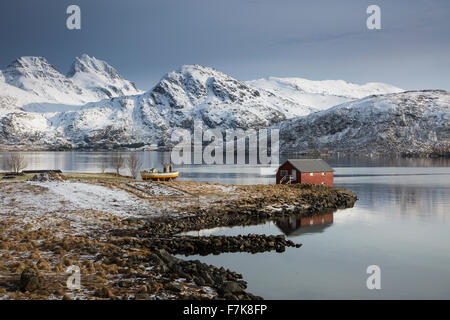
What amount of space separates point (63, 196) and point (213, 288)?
28.1 metres

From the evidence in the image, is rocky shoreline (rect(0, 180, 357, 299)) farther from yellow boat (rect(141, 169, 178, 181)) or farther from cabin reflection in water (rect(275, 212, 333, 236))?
yellow boat (rect(141, 169, 178, 181))

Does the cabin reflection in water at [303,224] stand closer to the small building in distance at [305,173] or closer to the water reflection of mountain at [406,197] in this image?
the water reflection of mountain at [406,197]

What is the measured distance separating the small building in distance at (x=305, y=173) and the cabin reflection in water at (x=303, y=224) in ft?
66.1

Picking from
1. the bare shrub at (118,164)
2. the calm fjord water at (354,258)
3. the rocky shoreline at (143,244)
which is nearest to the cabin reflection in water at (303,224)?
the calm fjord water at (354,258)

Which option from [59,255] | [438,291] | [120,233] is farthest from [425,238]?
[59,255]

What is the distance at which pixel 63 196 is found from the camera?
144 ft

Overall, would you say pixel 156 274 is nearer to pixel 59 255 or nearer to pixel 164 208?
pixel 59 255

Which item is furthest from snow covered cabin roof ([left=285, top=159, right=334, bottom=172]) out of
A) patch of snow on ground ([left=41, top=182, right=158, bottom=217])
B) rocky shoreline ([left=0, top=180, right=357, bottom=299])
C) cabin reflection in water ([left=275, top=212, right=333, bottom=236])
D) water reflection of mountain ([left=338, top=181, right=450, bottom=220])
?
patch of snow on ground ([left=41, top=182, right=158, bottom=217])

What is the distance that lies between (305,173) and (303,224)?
2597 centimetres

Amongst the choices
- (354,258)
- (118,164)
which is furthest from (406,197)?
(118,164)

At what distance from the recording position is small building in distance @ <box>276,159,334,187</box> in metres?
68.8

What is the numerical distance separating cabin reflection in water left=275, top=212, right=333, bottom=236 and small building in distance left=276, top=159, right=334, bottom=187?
2015 centimetres

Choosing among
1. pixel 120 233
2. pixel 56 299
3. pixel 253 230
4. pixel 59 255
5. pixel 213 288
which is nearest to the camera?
pixel 56 299
